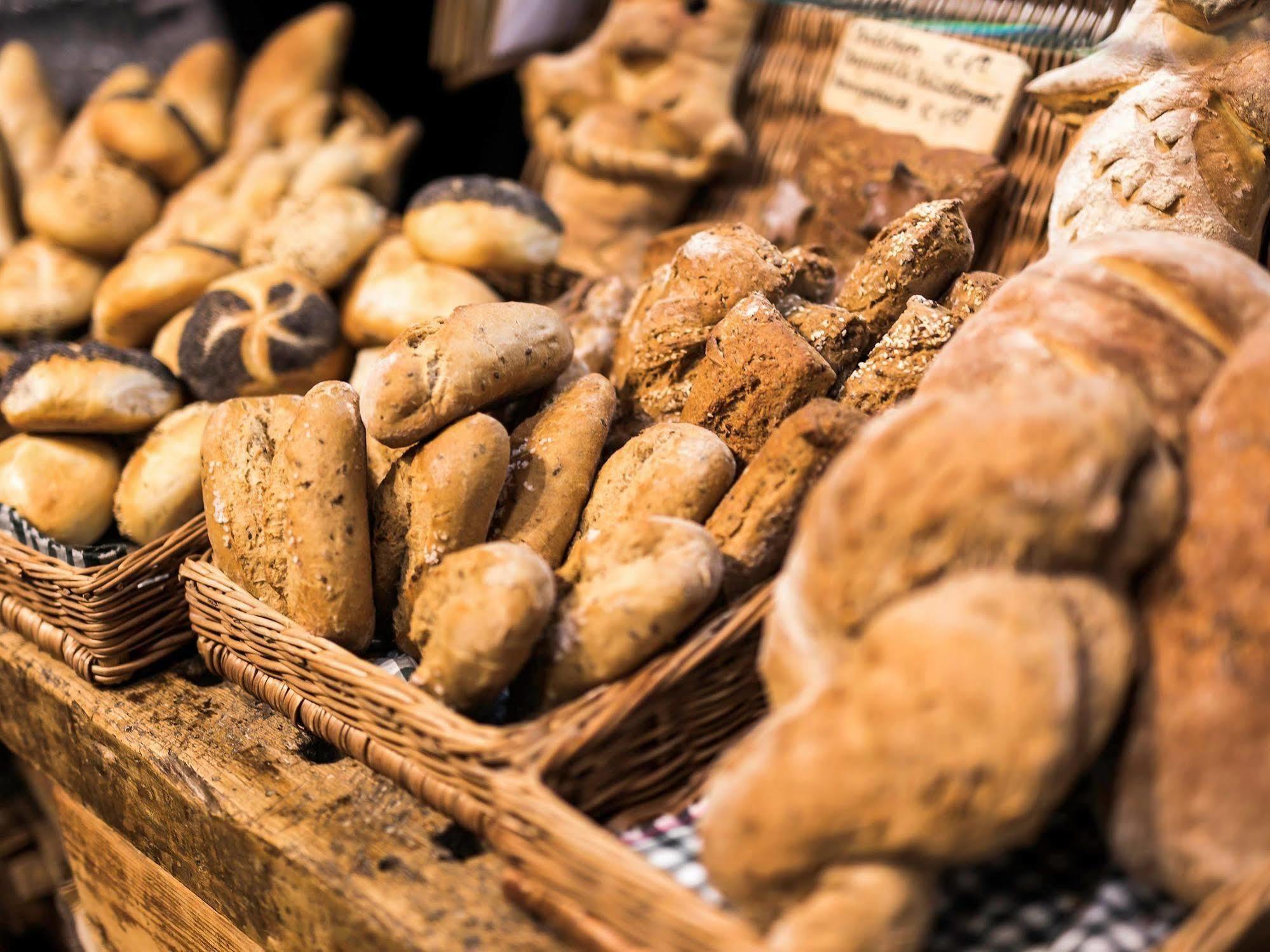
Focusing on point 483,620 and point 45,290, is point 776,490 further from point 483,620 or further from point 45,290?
point 45,290

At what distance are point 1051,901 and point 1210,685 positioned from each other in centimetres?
26

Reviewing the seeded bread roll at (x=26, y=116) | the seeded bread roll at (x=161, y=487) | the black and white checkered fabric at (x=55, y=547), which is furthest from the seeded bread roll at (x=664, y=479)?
the seeded bread roll at (x=26, y=116)

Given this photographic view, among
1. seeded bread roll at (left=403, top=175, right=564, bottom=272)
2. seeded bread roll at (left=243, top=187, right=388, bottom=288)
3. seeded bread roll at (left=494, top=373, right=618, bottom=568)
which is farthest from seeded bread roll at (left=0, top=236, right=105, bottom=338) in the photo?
seeded bread roll at (left=494, top=373, right=618, bottom=568)

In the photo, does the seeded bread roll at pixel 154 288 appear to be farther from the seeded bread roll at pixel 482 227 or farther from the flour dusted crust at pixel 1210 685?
the flour dusted crust at pixel 1210 685

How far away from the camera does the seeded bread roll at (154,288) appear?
77.3 inches

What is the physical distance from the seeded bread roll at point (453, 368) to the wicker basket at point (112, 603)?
401 mm

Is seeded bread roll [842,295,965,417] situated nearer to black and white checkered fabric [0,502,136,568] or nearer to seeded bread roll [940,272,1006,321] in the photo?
seeded bread roll [940,272,1006,321]

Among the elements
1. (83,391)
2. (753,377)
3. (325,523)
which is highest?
(753,377)

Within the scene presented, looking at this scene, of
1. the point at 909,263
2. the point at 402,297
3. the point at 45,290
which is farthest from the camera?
the point at 45,290

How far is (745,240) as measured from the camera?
153cm

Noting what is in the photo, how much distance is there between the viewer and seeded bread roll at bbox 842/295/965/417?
133 cm

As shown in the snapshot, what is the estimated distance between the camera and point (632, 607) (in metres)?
1.10

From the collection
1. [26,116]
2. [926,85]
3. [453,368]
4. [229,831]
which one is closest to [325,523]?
[453,368]

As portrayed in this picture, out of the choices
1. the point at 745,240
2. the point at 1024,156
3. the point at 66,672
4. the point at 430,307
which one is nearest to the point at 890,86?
the point at 1024,156
